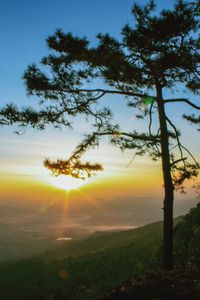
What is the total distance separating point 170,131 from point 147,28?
5016mm

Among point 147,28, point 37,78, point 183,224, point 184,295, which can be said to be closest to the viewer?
point 184,295

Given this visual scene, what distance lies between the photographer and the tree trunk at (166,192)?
51.6ft

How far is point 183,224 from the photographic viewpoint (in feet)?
77.7

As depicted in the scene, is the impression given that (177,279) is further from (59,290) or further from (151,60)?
(59,290)

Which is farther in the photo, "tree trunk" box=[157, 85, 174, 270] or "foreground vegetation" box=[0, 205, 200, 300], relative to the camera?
"tree trunk" box=[157, 85, 174, 270]

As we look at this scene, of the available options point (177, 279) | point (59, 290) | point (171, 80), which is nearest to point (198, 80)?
point (171, 80)

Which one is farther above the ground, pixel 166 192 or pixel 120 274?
pixel 166 192

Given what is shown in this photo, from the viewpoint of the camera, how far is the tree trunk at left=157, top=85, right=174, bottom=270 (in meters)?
15.7

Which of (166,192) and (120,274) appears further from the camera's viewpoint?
(120,274)

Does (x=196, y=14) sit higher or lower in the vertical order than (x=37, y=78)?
higher

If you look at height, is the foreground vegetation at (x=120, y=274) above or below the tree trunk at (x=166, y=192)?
below

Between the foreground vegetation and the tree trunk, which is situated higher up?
the tree trunk

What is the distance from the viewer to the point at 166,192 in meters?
15.9

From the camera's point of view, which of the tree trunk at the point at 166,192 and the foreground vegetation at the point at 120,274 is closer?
the foreground vegetation at the point at 120,274
